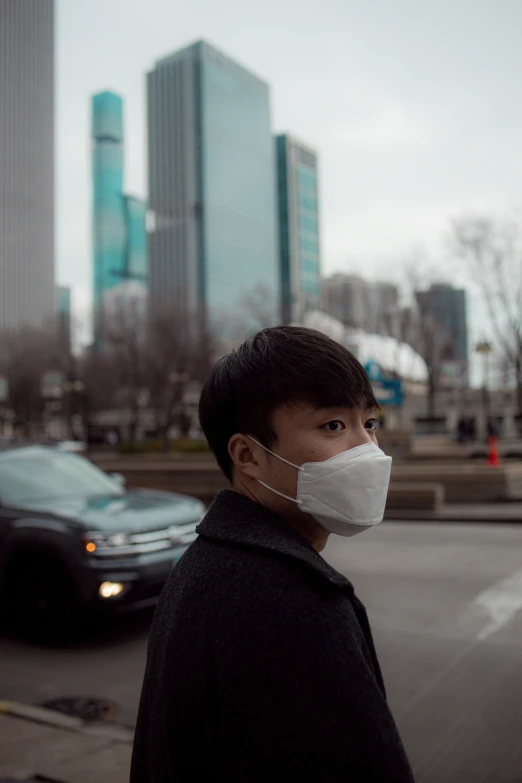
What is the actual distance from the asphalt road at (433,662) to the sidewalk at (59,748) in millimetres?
498

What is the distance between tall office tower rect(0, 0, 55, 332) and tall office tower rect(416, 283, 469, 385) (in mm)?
127731

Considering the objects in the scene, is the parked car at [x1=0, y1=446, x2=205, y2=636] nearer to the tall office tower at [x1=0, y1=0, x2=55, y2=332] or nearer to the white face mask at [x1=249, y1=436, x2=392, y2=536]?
the white face mask at [x1=249, y1=436, x2=392, y2=536]

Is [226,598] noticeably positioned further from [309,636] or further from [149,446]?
[149,446]

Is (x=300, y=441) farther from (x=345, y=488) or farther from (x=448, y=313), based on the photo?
(x=448, y=313)

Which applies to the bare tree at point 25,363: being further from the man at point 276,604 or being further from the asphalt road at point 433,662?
the man at point 276,604

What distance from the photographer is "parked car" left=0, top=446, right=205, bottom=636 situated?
257 inches

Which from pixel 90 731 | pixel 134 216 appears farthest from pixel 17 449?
pixel 134 216

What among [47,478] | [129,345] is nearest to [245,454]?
[47,478]

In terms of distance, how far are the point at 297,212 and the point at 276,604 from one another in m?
128

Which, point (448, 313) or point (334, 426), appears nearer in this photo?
point (334, 426)

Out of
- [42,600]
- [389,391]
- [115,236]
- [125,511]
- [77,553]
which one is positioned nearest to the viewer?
[77,553]

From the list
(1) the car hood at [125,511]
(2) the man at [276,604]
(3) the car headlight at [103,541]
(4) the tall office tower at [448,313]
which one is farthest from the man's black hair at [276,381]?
(4) the tall office tower at [448,313]

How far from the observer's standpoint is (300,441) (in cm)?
148

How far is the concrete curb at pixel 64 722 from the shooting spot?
4509 millimetres
